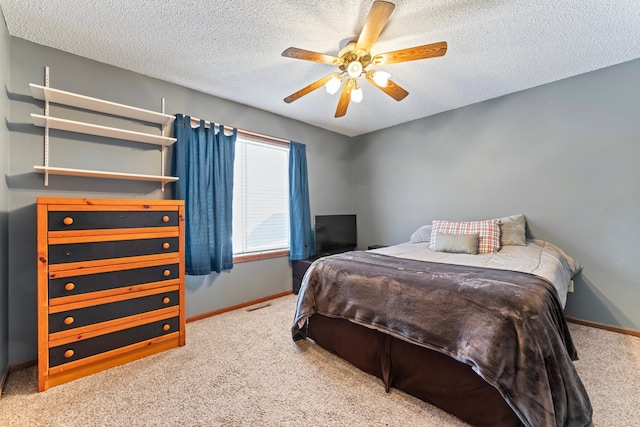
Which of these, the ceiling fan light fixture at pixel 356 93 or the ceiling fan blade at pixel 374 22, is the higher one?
the ceiling fan blade at pixel 374 22

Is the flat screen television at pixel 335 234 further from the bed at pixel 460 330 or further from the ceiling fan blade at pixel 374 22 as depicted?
the ceiling fan blade at pixel 374 22

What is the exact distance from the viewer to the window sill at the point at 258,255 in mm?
3244

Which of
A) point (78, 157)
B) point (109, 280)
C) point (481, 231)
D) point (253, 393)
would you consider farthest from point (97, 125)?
point (481, 231)

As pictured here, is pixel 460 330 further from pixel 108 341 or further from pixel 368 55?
pixel 108 341

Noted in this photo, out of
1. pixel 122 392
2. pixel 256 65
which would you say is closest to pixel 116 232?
pixel 122 392

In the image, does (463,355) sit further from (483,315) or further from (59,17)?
(59,17)

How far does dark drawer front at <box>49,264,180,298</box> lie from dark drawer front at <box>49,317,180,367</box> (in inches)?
13.7

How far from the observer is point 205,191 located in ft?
9.47

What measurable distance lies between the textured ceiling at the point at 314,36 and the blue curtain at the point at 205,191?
0.56 metres

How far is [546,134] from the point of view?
113 inches

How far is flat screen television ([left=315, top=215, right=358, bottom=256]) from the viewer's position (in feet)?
12.9

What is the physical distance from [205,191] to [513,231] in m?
3.37

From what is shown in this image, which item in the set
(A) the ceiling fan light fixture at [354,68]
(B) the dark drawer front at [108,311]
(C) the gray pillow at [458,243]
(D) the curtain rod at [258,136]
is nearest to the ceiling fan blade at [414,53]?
(A) the ceiling fan light fixture at [354,68]

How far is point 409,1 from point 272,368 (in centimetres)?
273
